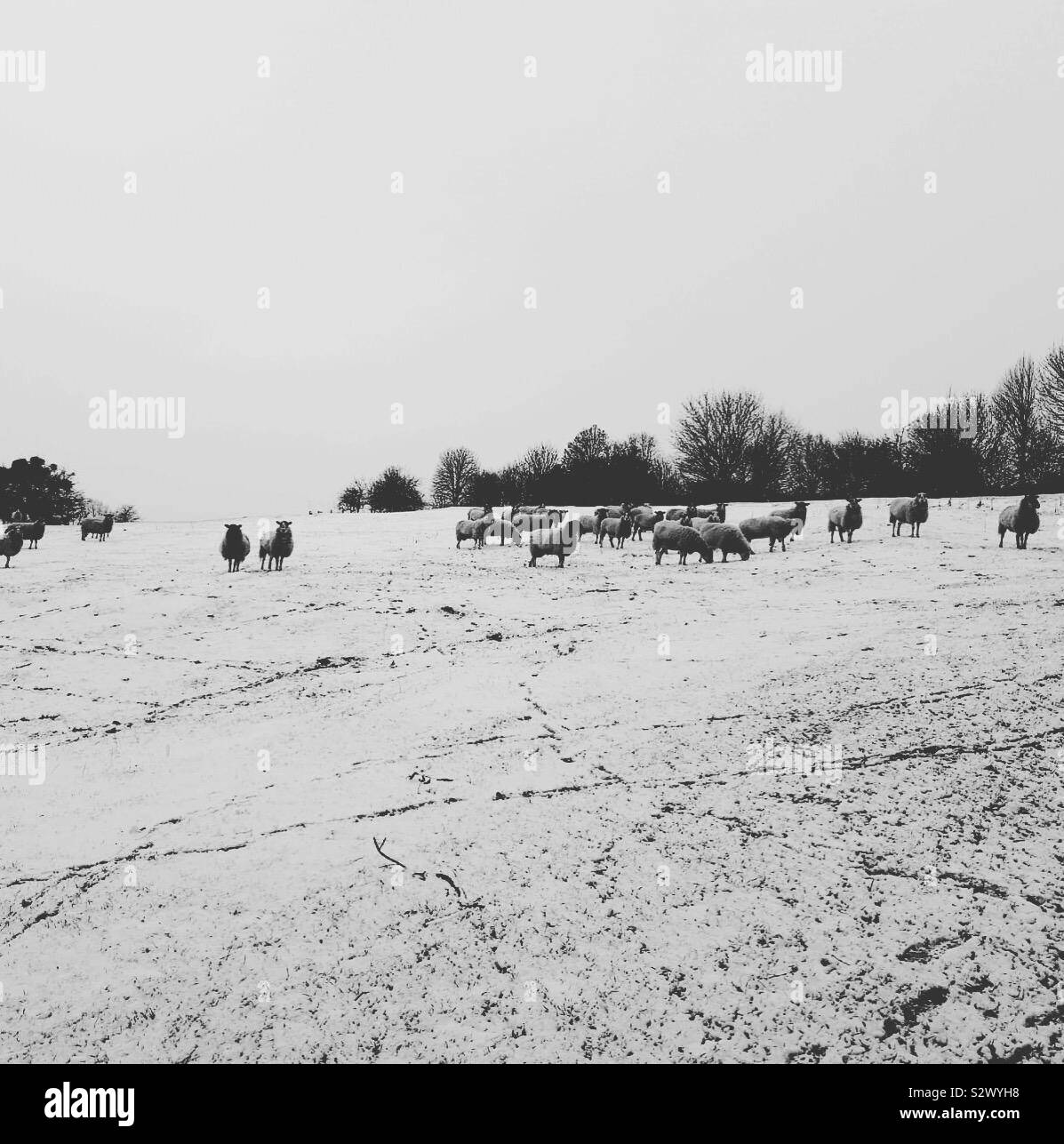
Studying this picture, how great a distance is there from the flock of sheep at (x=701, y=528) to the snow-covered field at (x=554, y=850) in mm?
8369

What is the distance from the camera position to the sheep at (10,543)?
63.7ft

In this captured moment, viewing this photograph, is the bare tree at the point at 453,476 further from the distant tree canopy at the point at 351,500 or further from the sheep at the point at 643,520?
the sheep at the point at 643,520

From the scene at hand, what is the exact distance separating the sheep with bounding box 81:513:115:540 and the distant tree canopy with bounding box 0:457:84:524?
721 inches

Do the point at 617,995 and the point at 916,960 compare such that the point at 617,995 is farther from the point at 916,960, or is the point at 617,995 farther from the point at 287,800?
the point at 287,800

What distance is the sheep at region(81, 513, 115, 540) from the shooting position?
93.3 feet

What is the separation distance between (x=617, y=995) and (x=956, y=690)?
472cm

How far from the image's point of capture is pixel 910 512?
19.6m

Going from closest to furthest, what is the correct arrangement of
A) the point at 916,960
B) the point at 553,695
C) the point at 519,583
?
the point at 916,960
the point at 553,695
the point at 519,583

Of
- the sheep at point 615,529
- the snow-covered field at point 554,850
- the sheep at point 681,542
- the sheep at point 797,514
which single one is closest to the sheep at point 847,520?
the sheep at point 797,514

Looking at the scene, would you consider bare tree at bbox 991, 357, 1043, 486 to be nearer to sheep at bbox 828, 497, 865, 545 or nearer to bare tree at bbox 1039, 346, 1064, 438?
bare tree at bbox 1039, 346, 1064, 438

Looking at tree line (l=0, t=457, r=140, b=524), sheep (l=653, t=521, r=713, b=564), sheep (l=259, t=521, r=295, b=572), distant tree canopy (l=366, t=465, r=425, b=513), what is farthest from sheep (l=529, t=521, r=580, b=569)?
distant tree canopy (l=366, t=465, r=425, b=513)

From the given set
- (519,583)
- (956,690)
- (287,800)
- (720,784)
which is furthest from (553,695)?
(519,583)
